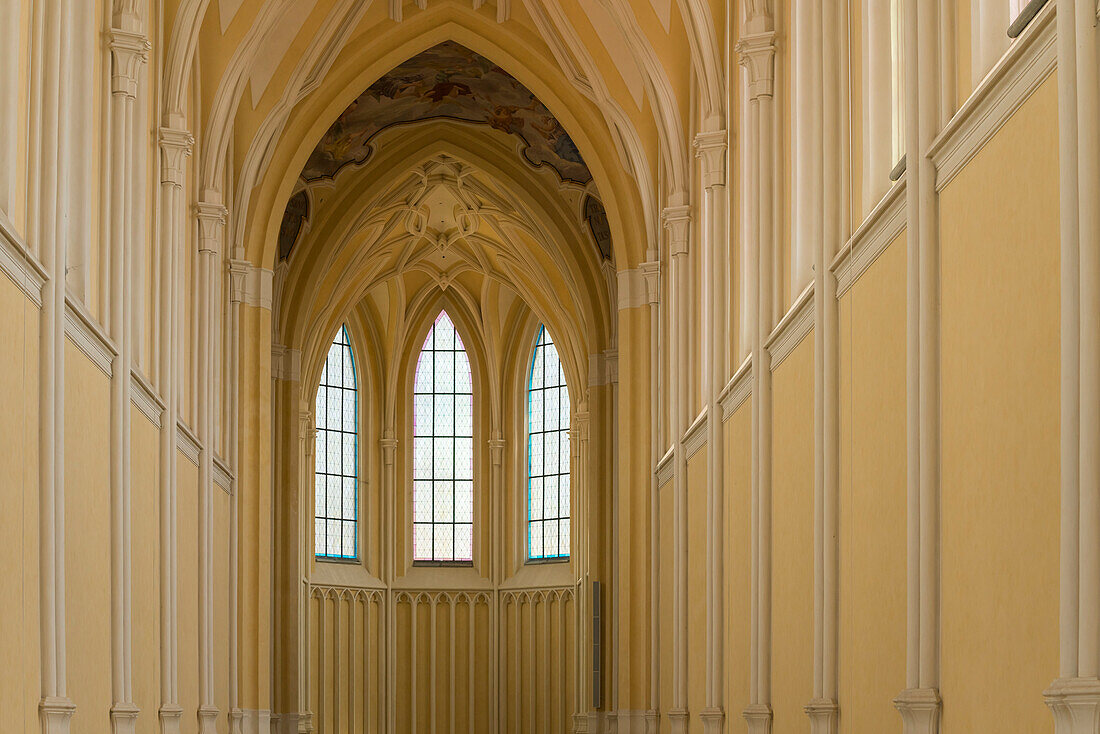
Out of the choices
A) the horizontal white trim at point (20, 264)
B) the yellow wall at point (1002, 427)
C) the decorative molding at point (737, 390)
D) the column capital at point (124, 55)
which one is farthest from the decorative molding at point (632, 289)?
the yellow wall at point (1002, 427)

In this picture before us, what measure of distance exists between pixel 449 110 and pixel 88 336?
14092 millimetres

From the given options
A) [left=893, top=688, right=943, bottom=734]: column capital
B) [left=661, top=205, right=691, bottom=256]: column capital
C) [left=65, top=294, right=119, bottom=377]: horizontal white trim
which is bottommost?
[left=893, top=688, right=943, bottom=734]: column capital

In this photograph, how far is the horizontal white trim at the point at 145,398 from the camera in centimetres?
1361

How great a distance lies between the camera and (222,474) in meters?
19.6

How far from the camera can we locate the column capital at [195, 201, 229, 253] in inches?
720

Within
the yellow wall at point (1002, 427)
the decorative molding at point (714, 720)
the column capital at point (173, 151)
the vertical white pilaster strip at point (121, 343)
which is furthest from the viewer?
the column capital at point (173, 151)

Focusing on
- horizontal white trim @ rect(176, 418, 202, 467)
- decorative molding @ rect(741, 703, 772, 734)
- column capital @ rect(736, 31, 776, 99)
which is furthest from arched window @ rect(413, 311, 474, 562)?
column capital @ rect(736, 31, 776, 99)

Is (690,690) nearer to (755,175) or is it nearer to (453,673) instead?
(755,175)

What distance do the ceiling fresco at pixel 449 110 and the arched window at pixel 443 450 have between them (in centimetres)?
1031

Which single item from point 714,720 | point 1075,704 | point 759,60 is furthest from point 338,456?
point 1075,704

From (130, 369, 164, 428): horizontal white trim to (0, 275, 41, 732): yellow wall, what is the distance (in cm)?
351

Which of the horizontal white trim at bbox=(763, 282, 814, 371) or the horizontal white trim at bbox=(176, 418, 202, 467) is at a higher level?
the horizontal white trim at bbox=(763, 282, 814, 371)

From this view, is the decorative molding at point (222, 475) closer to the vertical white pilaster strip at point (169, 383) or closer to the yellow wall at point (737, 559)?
the vertical white pilaster strip at point (169, 383)

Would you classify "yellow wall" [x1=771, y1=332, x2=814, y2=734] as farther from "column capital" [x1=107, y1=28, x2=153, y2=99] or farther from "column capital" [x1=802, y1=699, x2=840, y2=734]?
"column capital" [x1=107, y1=28, x2=153, y2=99]
